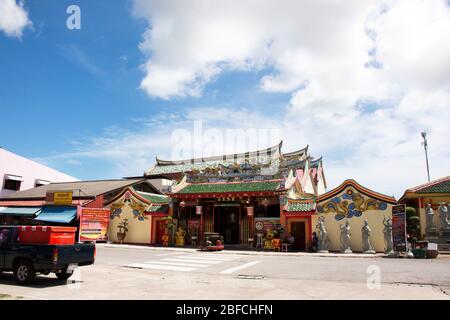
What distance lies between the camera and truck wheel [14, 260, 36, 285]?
1013 centimetres

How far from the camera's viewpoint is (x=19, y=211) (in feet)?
103

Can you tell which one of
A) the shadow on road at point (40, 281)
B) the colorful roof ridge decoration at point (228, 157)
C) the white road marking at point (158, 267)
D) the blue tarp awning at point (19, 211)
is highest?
the colorful roof ridge decoration at point (228, 157)

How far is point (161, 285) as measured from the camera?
423 inches

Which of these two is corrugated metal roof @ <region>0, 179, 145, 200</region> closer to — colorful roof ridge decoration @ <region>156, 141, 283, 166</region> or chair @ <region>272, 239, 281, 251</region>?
colorful roof ridge decoration @ <region>156, 141, 283, 166</region>

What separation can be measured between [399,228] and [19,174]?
36866mm

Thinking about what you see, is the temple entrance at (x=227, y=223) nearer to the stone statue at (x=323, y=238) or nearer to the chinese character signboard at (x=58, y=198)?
the stone statue at (x=323, y=238)

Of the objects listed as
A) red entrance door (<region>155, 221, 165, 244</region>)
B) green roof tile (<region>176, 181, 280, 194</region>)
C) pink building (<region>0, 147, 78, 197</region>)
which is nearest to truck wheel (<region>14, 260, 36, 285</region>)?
green roof tile (<region>176, 181, 280, 194</region>)

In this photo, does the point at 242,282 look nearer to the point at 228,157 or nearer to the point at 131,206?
the point at 131,206

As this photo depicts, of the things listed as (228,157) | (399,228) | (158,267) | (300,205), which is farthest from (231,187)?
(158,267)

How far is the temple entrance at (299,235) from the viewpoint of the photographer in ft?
80.0

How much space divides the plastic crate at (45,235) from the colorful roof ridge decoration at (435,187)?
2038cm

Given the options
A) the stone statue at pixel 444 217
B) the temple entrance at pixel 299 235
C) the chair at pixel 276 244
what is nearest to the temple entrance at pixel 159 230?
the chair at pixel 276 244
